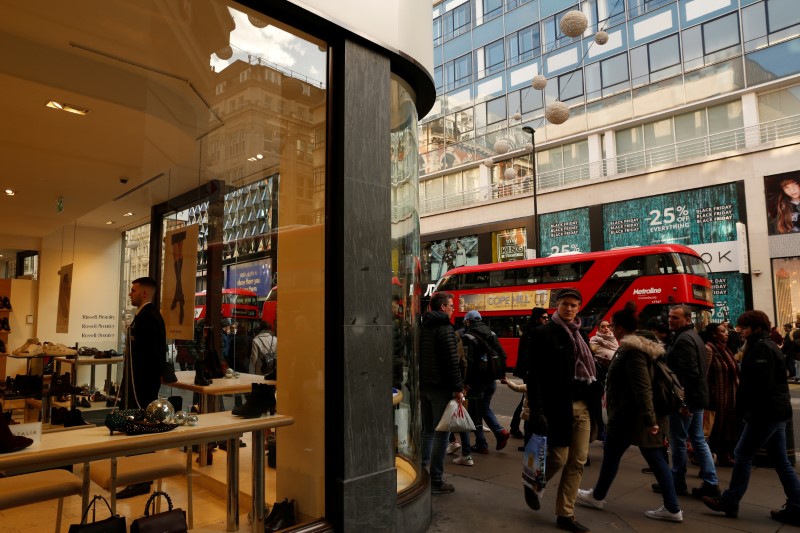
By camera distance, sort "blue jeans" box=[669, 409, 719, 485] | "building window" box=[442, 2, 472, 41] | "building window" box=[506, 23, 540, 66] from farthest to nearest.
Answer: "building window" box=[442, 2, 472, 41], "building window" box=[506, 23, 540, 66], "blue jeans" box=[669, 409, 719, 485]

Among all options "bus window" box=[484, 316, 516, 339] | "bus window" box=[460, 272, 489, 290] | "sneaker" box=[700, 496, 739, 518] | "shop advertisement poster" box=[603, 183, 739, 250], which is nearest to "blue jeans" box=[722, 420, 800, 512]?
"sneaker" box=[700, 496, 739, 518]

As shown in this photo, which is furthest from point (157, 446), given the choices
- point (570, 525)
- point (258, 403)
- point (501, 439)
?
point (501, 439)

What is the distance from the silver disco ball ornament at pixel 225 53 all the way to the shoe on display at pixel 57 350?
11.4 feet

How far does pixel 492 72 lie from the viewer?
3058 centimetres

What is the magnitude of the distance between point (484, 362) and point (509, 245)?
72.9ft

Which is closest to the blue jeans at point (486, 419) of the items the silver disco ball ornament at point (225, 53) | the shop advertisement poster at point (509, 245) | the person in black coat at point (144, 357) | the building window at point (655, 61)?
the person in black coat at point (144, 357)

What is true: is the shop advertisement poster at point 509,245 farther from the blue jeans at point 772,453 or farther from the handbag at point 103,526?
the handbag at point 103,526

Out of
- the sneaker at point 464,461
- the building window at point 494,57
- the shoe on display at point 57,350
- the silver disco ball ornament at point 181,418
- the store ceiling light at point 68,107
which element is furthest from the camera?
the building window at point 494,57

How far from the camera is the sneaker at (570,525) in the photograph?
173 inches

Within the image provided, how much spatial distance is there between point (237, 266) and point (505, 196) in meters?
26.0

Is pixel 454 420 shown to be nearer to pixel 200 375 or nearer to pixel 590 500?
pixel 590 500

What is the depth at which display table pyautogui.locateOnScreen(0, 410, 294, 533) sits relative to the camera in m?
2.73

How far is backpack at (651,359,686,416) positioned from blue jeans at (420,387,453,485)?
1.93 meters

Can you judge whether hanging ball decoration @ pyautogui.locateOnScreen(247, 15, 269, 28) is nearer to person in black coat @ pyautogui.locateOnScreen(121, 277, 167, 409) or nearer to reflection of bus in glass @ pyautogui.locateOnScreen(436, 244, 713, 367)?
person in black coat @ pyautogui.locateOnScreen(121, 277, 167, 409)
